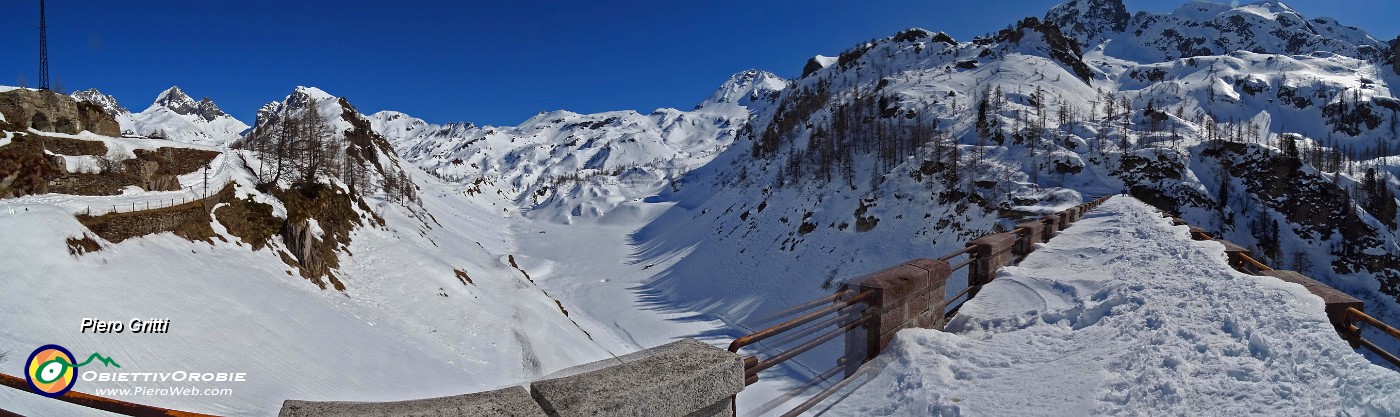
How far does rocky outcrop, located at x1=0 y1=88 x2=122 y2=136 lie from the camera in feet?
70.4

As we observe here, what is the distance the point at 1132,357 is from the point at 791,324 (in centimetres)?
332

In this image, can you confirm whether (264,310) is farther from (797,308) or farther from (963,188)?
(963,188)

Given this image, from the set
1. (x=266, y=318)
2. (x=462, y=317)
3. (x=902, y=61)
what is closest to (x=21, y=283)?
(x=266, y=318)

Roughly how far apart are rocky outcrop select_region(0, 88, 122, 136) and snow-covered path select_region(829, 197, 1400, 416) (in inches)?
1232

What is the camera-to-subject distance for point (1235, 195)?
49531mm

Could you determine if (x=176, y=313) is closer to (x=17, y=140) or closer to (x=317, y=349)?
(x=317, y=349)

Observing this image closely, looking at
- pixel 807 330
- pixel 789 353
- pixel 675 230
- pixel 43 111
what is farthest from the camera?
pixel 675 230

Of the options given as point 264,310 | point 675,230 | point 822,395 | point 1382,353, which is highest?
point 1382,353

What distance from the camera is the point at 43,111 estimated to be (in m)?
22.3

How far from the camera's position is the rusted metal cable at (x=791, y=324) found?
4.07 metres

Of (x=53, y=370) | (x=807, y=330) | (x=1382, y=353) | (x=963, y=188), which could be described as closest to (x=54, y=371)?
(x=53, y=370)

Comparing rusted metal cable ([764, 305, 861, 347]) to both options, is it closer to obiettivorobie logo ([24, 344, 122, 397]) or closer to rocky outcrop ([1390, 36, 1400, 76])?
obiettivorobie logo ([24, 344, 122, 397])

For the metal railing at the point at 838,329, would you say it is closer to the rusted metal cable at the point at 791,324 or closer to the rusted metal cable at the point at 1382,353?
the rusted metal cable at the point at 791,324

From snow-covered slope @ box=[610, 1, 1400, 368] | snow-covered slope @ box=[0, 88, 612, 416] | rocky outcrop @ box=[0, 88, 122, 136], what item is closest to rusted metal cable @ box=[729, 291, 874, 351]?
snow-covered slope @ box=[0, 88, 612, 416]
